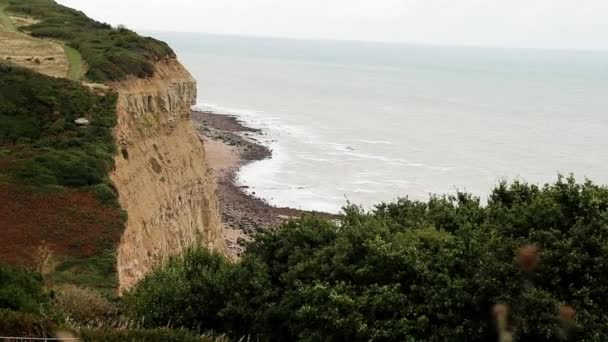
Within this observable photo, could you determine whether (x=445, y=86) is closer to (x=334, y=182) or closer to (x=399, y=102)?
(x=399, y=102)

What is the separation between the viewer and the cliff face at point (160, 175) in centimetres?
2853

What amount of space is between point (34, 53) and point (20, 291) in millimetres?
29470

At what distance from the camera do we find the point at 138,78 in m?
37.7

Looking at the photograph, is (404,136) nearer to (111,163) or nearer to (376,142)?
(376,142)

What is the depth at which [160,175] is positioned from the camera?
34.2 metres

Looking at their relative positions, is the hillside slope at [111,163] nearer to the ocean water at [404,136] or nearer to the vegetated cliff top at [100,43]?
the vegetated cliff top at [100,43]

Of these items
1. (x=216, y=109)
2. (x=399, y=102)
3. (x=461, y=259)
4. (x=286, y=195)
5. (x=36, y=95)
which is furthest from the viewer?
(x=399, y=102)

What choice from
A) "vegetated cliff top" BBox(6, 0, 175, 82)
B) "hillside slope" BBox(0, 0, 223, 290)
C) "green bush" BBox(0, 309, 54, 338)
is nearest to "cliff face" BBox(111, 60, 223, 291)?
"hillside slope" BBox(0, 0, 223, 290)

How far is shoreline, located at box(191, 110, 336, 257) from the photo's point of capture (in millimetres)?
53431

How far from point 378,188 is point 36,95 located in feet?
131

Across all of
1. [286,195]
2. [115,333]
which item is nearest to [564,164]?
[286,195]

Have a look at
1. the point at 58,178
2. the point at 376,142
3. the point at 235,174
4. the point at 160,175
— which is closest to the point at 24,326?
the point at 58,178

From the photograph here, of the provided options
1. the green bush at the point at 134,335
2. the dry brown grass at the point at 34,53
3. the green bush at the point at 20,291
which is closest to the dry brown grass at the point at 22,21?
the dry brown grass at the point at 34,53

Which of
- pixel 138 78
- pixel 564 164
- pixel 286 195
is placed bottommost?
pixel 286 195
